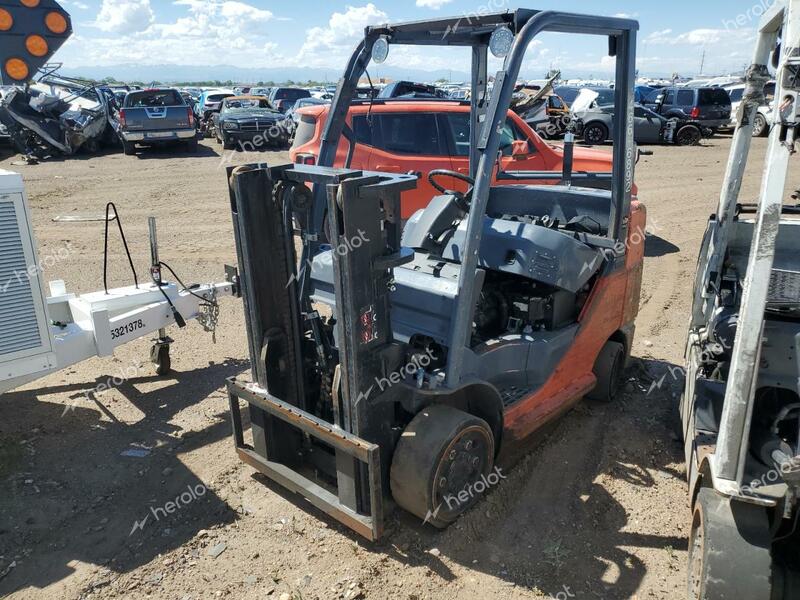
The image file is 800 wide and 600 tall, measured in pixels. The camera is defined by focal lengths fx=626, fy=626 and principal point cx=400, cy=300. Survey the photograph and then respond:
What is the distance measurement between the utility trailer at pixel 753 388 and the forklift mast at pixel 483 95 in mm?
673

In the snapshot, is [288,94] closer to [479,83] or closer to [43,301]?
[479,83]

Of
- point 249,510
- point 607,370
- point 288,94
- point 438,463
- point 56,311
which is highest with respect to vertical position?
point 288,94

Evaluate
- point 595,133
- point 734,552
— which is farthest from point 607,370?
point 595,133

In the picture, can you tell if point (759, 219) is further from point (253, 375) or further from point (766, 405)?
point (253, 375)

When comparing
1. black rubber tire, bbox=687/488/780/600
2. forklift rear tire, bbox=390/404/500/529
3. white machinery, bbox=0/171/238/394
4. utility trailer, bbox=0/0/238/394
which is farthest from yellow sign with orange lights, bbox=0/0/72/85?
black rubber tire, bbox=687/488/780/600

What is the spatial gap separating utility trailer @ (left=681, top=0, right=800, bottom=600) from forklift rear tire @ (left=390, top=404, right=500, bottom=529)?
116cm

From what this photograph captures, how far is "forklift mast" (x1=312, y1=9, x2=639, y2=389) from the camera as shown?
10.4 ft

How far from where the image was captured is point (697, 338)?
414 centimetres

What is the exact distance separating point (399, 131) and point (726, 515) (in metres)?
6.43

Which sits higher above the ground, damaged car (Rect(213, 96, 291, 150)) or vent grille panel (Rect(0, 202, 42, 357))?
damaged car (Rect(213, 96, 291, 150))

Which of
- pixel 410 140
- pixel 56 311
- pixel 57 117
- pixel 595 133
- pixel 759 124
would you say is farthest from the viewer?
pixel 595 133

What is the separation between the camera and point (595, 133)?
20.4 metres

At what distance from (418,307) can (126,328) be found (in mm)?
2263

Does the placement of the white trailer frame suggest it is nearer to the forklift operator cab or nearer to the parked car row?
the forklift operator cab
